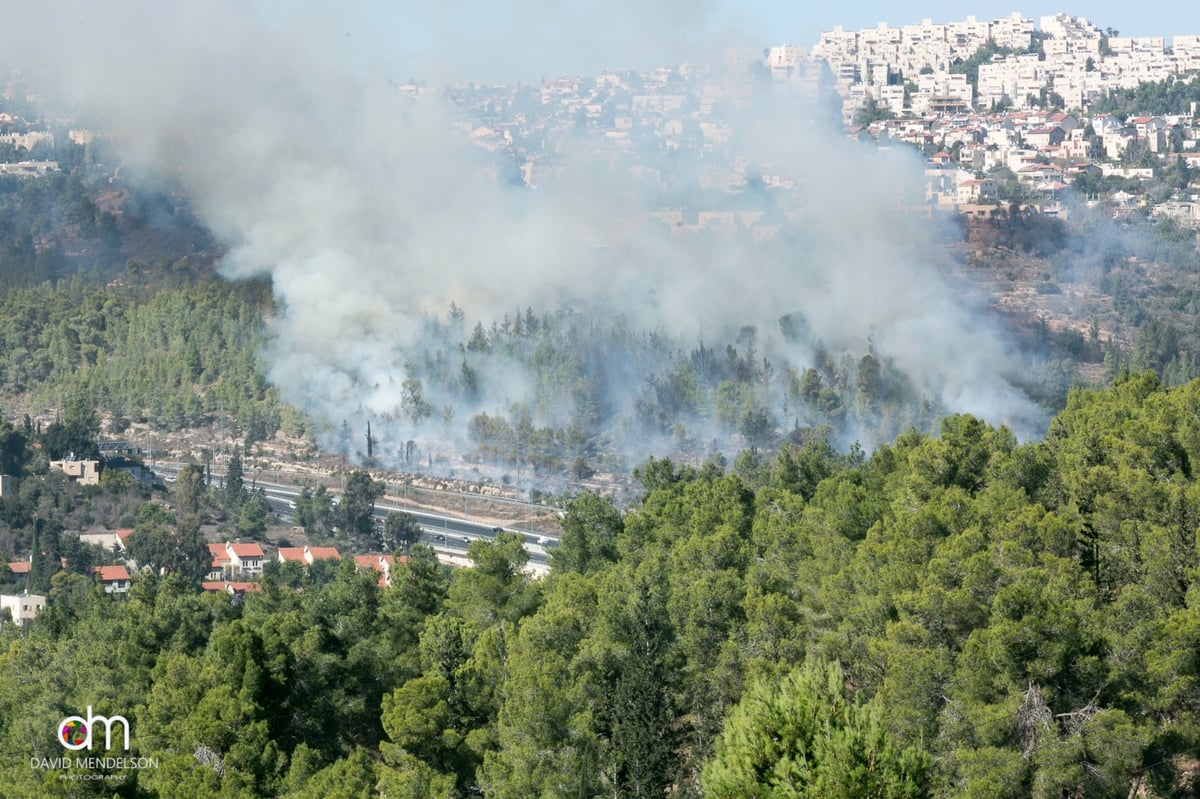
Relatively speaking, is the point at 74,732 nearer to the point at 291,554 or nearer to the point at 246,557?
the point at 246,557

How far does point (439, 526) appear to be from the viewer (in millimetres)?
61562

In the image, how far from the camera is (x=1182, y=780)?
1030 inches

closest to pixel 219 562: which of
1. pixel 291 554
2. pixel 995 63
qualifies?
pixel 291 554

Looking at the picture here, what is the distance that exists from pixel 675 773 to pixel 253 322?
58.0 meters

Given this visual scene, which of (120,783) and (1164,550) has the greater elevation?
(1164,550)

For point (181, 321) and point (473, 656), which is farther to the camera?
point (181, 321)

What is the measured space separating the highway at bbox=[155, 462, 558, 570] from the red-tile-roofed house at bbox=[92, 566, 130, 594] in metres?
8.25

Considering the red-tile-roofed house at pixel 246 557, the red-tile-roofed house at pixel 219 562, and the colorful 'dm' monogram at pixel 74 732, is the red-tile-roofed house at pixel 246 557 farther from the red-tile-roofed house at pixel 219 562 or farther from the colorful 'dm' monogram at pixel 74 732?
the colorful 'dm' monogram at pixel 74 732

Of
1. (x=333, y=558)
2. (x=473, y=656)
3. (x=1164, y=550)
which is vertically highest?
(x=1164, y=550)

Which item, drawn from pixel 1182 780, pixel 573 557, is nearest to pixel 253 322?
pixel 573 557

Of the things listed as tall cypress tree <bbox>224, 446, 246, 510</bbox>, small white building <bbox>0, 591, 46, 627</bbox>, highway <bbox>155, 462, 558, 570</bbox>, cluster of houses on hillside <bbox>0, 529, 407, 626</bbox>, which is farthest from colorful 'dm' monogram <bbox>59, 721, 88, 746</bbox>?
tall cypress tree <bbox>224, 446, 246, 510</bbox>

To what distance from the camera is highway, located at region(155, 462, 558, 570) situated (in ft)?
187

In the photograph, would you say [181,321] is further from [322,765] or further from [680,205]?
[322,765]

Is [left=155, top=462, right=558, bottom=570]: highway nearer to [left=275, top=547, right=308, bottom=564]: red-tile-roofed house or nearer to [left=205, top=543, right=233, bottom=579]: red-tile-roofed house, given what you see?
[left=275, top=547, right=308, bottom=564]: red-tile-roofed house
